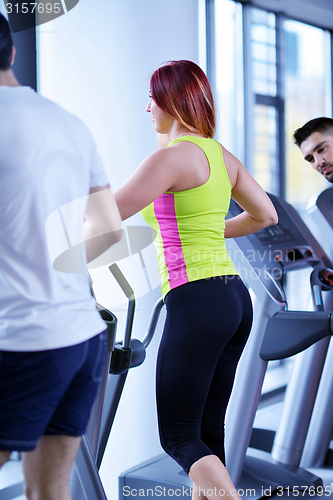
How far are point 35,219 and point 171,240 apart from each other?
58cm

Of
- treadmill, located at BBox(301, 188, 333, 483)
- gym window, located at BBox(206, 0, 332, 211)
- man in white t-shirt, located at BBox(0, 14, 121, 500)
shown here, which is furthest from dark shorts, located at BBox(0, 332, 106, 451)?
gym window, located at BBox(206, 0, 332, 211)

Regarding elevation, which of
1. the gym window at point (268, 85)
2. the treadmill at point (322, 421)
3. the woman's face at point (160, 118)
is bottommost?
the treadmill at point (322, 421)

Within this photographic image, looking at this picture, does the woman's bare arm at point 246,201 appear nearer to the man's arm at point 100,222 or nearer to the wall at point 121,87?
the wall at point 121,87

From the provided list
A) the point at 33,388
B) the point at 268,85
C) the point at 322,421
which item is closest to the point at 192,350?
the point at 33,388

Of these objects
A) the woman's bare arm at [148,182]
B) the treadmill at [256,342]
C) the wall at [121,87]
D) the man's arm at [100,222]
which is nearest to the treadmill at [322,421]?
the treadmill at [256,342]

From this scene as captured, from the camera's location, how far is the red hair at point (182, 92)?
1.38 metres

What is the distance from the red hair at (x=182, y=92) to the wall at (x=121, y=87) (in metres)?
0.11

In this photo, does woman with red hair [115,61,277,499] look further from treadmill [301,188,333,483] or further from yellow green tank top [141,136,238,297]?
treadmill [301,188,333,483]

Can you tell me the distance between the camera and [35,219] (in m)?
0.89

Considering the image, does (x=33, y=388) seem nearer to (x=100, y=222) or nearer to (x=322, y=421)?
(x=100, y=222)

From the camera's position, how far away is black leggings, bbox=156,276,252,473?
4.55 ft

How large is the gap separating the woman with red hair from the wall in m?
0.11

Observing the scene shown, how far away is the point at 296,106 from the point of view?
169 inches

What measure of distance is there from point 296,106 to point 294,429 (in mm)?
2750
